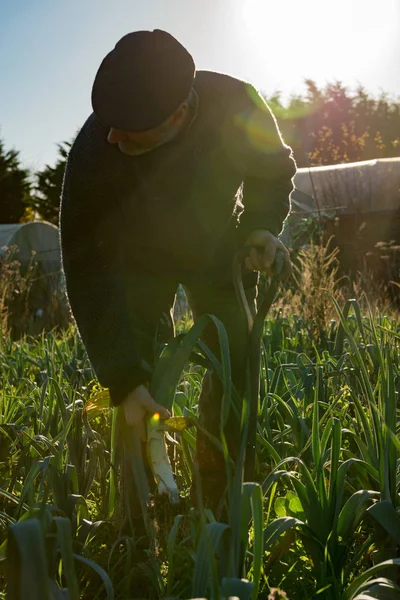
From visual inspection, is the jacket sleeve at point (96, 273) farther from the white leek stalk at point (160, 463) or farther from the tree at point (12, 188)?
the tree at point (12, 188)

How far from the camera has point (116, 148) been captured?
195 cm

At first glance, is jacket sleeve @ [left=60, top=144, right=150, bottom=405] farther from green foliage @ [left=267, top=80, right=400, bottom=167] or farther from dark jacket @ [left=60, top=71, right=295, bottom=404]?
green foliage @ [left=267, top=80, right=400, bottom=167]

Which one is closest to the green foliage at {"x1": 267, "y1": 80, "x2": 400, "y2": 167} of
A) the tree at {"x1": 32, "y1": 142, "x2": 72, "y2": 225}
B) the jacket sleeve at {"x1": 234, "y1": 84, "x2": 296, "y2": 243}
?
the tree at {"x1": 32, "y1": 142, "x2": 72, "y2": 225}

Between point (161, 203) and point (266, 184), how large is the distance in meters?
0.43

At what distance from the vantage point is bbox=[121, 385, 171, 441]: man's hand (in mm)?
1717

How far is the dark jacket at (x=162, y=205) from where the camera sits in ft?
6.14

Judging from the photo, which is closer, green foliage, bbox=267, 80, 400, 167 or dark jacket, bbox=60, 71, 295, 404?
dark jacket, bbox=60, 71, 295, 404

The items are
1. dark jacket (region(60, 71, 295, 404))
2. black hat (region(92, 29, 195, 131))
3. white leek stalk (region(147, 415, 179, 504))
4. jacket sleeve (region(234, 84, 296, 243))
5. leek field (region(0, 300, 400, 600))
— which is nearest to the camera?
leek field (region(0, 300, 400, 600))

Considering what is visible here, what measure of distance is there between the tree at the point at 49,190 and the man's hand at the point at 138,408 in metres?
19.0

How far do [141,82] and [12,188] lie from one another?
19.3 metres

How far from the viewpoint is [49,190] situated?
67.4 ft

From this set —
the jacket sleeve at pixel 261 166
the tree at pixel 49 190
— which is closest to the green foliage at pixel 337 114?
the tree at pixel 49 190

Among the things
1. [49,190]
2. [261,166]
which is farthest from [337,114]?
[261,166]

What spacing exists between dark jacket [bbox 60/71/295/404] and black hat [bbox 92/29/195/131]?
9.0 inches
